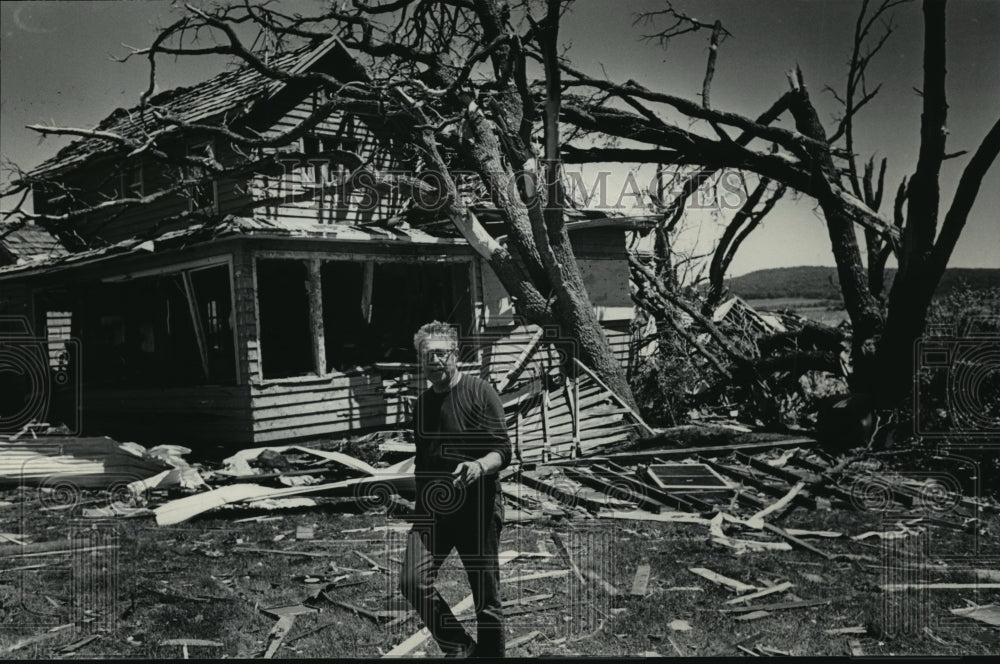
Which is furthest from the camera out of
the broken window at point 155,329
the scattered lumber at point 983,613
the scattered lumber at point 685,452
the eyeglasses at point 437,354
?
the broken window at point 155,329

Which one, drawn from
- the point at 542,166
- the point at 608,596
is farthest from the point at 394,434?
the point at 608,596

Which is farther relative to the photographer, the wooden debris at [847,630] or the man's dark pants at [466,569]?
the wooden debris at [847,630]

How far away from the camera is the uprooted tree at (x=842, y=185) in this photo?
32.2ft

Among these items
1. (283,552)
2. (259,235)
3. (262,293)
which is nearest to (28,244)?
(262,293)

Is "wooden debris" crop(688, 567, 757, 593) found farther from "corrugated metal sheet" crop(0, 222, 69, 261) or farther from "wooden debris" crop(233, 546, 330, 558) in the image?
"corrugated metal sheet" crop(0, 222, 69, 261)

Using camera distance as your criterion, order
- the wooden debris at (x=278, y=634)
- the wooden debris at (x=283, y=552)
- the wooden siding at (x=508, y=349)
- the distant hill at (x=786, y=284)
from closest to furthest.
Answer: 1. the wooden debris at (x=278, y=634)
2. the wooden debris at (x=283, y=552)
3. the wooden siding at (x=508, y=349)
4. the distant hill at (x=786, y=284)

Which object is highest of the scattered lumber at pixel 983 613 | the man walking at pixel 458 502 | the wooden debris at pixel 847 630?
the man walking at pixel 458 502

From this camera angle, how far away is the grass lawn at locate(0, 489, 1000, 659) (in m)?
4.84

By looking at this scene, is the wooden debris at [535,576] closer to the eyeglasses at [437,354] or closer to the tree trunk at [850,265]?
the eyeglasses at [437,354]

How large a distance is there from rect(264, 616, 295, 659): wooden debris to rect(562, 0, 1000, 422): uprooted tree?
864 centimetres

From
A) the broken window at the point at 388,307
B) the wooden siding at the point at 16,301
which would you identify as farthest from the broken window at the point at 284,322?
the wooden siding at the point at 16,301

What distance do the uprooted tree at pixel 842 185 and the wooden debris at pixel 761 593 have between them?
19.2 feet

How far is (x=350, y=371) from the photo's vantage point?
13305 millimetres

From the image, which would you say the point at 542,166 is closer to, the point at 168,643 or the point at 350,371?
the point at 350,371
